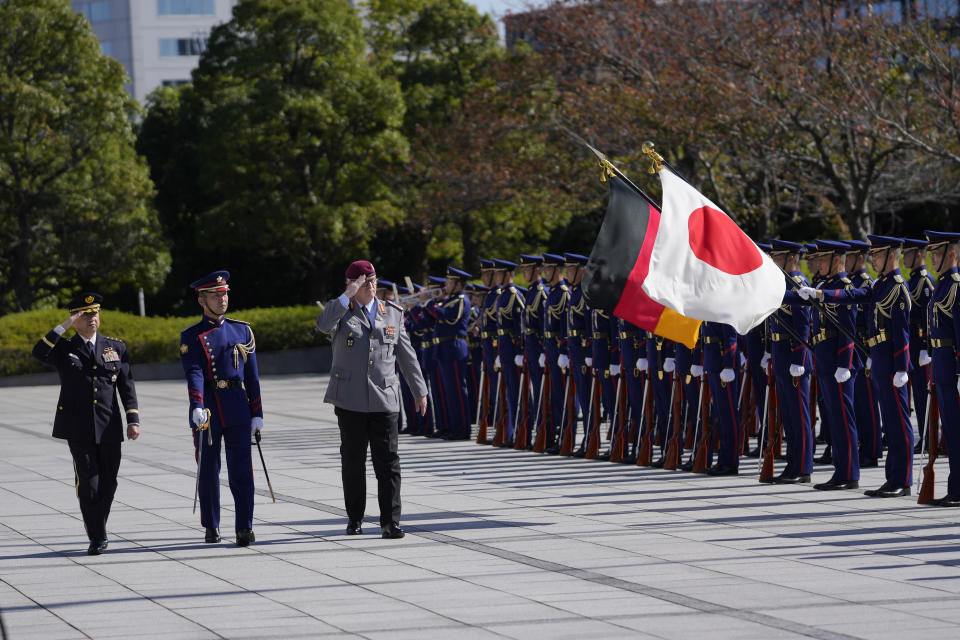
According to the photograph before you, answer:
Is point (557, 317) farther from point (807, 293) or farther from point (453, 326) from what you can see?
point (807, 293)

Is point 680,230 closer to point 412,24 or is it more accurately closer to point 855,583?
point 855,583

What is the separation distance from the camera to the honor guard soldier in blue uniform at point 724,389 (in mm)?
11789

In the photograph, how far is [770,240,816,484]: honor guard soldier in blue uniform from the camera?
1109cm

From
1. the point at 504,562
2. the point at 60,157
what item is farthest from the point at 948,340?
the point at 60,157

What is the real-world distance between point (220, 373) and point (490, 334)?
6422 millimetres

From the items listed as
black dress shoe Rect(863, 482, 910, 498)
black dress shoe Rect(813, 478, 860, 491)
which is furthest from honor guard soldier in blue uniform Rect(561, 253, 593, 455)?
black dress shoe Rect(863, 482, 910, 498)

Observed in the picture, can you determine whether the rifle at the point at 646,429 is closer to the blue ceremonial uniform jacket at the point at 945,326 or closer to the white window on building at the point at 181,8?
the blue ceremonial uniform jacket at the point at 945,326

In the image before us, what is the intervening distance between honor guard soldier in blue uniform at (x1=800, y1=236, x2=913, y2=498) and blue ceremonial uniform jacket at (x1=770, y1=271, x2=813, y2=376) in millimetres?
795

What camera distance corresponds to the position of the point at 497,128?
28.4 m

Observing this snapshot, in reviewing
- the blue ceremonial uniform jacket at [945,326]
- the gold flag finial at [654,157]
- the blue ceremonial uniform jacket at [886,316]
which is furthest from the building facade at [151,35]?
the blue ceremonial uniform jacket at [945,326]

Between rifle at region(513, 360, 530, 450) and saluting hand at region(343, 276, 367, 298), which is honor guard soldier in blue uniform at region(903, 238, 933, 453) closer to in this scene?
saluting hand at region(343, 276, 367, 298)

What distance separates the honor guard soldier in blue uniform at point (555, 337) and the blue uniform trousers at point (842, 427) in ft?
11.2

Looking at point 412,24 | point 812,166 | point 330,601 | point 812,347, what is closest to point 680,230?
point 812,347

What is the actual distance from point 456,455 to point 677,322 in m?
5.44
